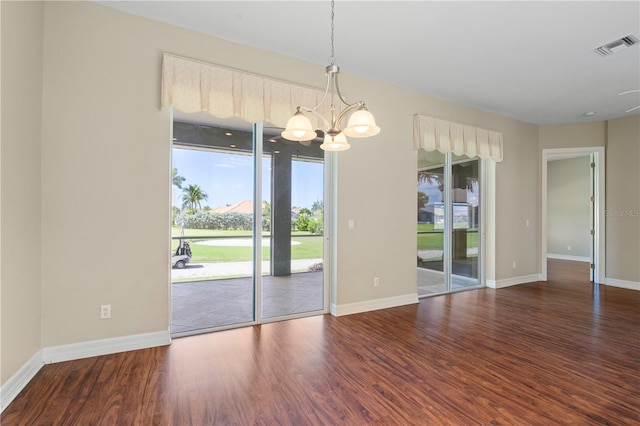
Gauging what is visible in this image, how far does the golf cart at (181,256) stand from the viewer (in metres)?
3.24

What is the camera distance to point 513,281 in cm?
561

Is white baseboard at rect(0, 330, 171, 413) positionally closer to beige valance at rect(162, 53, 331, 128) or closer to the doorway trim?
beige valance at rect(162, 53, 331, 128)

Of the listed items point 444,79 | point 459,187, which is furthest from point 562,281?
point 444,79

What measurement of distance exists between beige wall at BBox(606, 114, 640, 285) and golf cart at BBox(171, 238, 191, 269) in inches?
286

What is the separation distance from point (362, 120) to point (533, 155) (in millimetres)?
5735

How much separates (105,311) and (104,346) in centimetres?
31

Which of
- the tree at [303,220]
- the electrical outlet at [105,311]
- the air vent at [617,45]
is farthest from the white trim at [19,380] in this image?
the air vent at [617,45]

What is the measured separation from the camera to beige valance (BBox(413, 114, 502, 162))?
445 cm

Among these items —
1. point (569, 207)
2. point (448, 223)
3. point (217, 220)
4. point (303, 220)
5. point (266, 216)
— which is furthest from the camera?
point (569, 207)

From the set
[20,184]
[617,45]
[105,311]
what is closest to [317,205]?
[105,311]

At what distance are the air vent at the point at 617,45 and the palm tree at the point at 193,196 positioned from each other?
4.67 m

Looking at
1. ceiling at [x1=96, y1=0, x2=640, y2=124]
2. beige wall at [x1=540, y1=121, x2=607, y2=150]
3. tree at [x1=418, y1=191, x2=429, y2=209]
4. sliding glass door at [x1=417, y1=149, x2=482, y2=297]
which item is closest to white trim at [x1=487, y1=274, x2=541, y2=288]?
sliding glass door at [x1=417, y1=149, x2=482, y2=297]

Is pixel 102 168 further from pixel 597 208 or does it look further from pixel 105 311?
pixel 597 208

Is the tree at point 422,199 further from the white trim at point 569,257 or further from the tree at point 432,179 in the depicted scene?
A: the white trim at point 569,257
